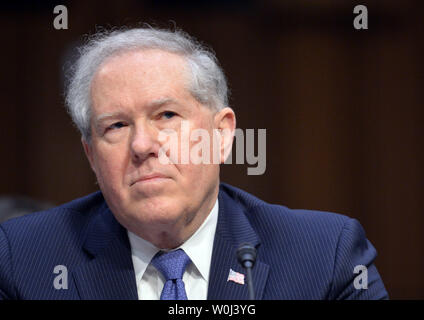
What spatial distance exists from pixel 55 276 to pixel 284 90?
106 inches

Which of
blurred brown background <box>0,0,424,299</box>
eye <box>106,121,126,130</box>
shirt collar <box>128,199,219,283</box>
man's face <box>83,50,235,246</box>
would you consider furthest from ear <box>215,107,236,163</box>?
blurred brown background <box>0,0,424,299</box>

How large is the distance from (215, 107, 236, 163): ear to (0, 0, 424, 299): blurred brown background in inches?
82.2

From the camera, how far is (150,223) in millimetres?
1779

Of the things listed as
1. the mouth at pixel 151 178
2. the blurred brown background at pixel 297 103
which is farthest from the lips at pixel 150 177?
the blurred brown background at pixel 297 103

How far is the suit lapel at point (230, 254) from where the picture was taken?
1.80 m

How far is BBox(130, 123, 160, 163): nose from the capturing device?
175 centimetres

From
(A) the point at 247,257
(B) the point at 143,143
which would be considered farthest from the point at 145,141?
(A) the point at 247,257

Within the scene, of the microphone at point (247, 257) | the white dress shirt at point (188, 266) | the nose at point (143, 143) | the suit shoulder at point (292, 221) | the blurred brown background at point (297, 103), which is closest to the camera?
the microphone at point (247, 257)

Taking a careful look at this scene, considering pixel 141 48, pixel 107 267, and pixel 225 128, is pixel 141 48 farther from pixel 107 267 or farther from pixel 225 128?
pixel 107 267

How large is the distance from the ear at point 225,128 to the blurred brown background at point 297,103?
2087 mm

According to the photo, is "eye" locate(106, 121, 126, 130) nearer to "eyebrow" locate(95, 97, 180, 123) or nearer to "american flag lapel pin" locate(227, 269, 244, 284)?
Result: "eyebrow" locate(95, 97, 180, 123)

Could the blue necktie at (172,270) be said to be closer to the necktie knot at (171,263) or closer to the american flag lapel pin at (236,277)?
the necktie knot at (171,263)
